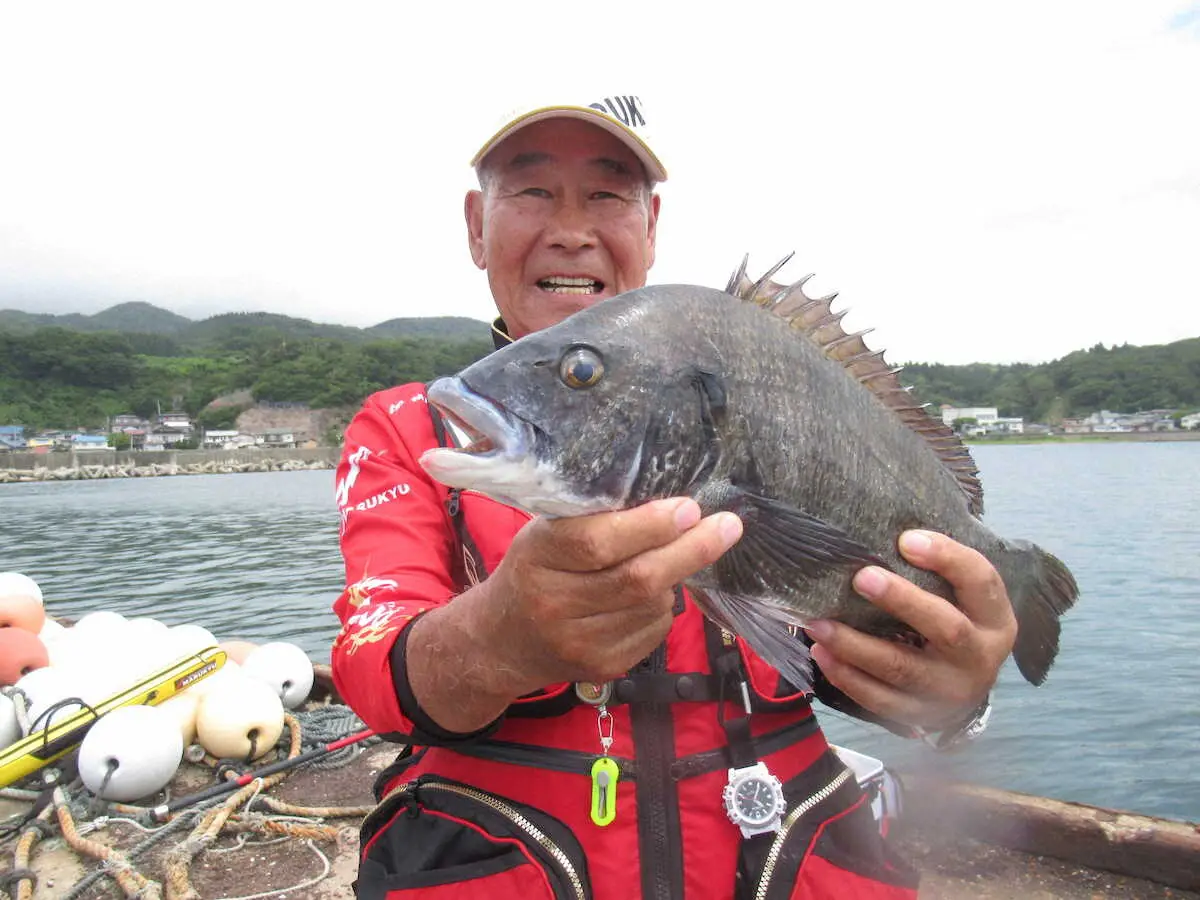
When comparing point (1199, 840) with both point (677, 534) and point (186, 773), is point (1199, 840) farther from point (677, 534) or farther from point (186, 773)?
point (186, 773)

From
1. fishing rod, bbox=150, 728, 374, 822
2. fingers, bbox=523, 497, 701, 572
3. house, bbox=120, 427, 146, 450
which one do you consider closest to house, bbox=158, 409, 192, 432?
house, bbox=120, 427, 146, 450

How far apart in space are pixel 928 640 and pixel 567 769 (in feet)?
3.52

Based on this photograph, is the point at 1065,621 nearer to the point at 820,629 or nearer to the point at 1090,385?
the point at 820,629

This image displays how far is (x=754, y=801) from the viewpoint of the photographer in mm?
2184

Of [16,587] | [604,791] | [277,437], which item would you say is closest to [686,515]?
[604,791]

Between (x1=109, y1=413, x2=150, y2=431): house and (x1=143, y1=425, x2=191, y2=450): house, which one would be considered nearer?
(x1=143, y1=425, x2=191, y2=450): house

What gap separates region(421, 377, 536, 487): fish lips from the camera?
152 centimetres

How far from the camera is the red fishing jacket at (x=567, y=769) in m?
2.04

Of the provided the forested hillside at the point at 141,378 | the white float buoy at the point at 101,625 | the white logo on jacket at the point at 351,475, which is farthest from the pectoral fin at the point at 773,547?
the forested hillside at the point at 141,378

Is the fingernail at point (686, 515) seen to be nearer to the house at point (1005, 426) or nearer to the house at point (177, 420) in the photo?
the house at point (1005, 426)

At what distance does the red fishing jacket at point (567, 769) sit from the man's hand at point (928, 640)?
27 cm

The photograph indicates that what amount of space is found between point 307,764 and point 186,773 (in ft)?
3.16

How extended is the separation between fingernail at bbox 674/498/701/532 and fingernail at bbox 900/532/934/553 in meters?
0.87

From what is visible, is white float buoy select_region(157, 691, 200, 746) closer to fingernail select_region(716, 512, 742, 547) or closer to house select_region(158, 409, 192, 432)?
fingernail select_region(716, 512, 742, 547)
